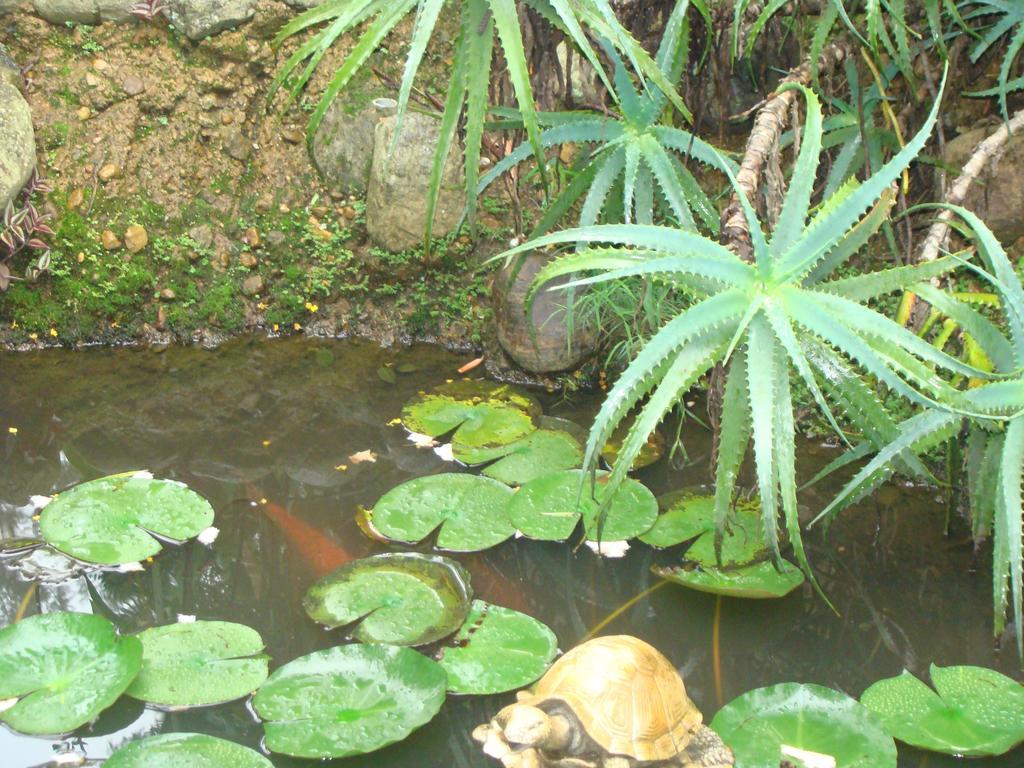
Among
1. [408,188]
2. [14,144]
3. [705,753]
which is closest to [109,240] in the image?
[14,144]

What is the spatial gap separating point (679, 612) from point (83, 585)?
5.10ft

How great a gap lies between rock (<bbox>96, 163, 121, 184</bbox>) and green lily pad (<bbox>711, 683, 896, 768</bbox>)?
10.6ft

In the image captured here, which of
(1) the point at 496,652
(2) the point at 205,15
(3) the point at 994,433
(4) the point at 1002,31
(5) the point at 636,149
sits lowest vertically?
(1) the point at 496,652

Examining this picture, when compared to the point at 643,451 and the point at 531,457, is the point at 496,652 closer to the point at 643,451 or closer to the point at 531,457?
the point at 531,457

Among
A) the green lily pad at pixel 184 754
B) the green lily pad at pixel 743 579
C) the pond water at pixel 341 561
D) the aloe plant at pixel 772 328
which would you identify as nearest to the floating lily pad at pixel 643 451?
the pond water at pixel 341 561

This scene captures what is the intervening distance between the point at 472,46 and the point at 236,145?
2.24 meters

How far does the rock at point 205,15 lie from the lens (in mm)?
4246

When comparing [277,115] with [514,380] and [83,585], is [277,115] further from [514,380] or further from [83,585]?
[83,585]

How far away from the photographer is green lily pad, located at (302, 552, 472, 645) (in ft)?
Result: 7.98

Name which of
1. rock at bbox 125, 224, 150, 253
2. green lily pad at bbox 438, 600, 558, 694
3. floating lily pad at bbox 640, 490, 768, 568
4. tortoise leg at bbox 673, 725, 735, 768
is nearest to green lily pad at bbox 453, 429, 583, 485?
floating lily pad at bbox 640, 490, 768, 568

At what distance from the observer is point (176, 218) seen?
163 inches

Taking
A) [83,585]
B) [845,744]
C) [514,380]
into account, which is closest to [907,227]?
[514,380]

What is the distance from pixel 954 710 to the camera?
2.18 metres

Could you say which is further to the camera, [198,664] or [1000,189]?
[1000,189]
